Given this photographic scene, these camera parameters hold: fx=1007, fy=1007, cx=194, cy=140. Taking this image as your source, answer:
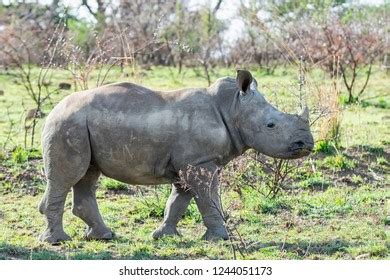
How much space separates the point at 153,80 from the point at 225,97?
43.9 ft

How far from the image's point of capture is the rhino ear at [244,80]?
8312mm

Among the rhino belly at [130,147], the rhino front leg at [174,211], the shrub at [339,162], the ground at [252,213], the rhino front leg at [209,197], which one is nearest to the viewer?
the ground at [252,213]

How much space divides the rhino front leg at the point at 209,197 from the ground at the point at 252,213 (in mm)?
156

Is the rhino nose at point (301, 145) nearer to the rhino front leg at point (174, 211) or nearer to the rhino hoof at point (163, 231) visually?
the rhino front leg at point (174, 211)

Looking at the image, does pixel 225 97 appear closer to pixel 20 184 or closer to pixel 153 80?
pixel 20 184

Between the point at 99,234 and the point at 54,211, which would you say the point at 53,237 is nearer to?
the point at 54,211

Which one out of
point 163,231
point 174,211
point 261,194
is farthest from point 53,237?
point 261,194

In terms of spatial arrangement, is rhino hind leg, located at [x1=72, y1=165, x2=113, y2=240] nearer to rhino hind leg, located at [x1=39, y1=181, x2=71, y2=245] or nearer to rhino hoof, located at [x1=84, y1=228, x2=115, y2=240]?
rhino hoof, located at [x1=84, y1=228, x2=115, y2=240]

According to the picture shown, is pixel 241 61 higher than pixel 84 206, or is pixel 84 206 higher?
pixel 84 206

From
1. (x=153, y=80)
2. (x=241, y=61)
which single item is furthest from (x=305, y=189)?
(x=241, y=61)

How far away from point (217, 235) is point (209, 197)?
346 mm

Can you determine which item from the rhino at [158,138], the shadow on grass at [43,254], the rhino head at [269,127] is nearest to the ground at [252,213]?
the shadow on grass at [43,254]

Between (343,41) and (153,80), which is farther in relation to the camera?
(153,80)

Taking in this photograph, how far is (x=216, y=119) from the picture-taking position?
27.3 ft
